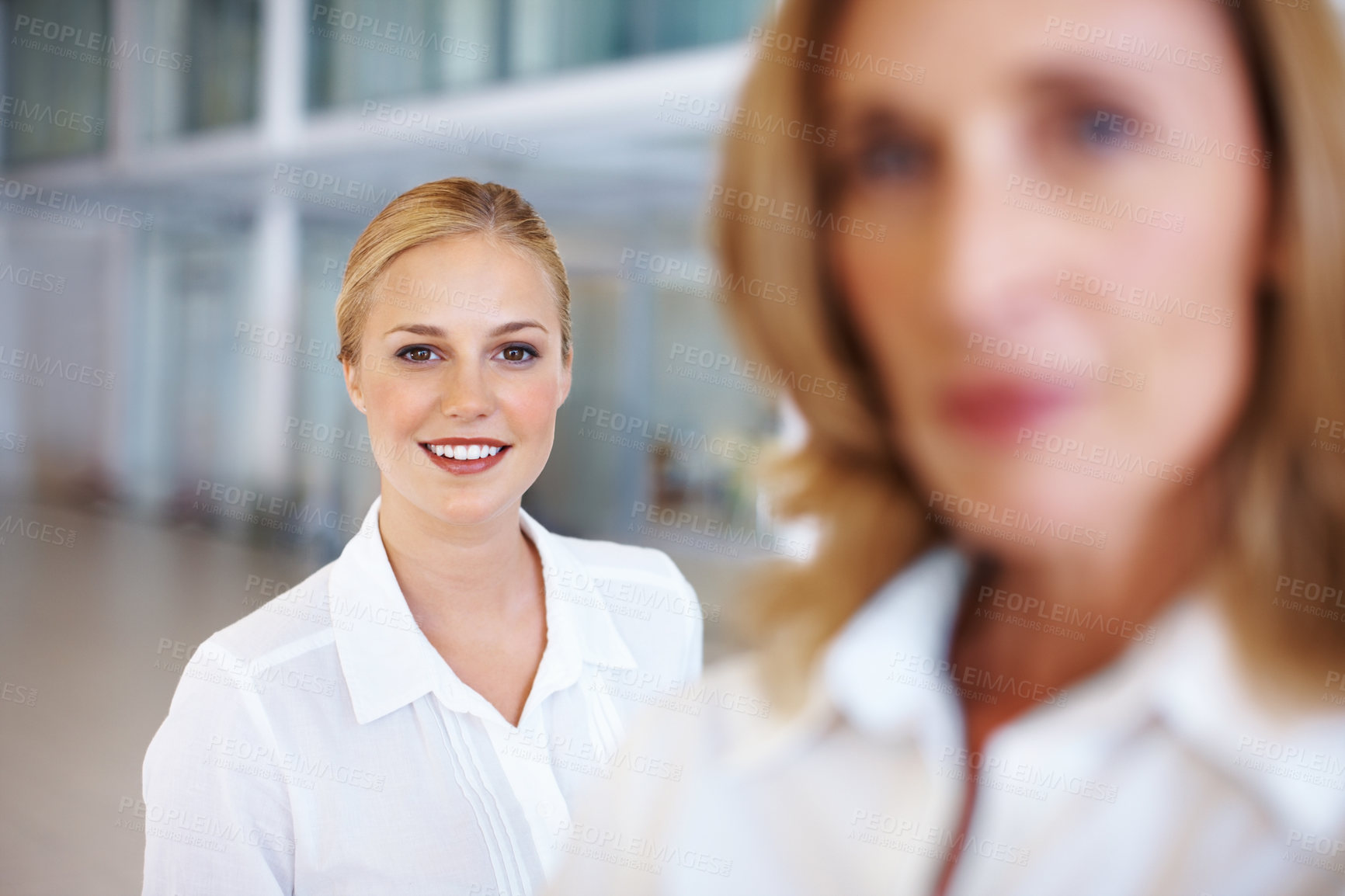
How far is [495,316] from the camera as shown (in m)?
1.22

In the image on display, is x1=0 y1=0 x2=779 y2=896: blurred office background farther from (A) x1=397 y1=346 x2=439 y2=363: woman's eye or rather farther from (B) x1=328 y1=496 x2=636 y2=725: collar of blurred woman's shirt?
(A) x1=397 y1=346 x2=439 y2=363: woman's eye

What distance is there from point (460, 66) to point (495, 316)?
9.47 feet

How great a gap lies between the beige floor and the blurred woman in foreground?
0.73 m

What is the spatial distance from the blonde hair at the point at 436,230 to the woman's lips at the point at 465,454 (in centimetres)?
15

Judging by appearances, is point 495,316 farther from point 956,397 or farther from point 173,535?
point 173,535

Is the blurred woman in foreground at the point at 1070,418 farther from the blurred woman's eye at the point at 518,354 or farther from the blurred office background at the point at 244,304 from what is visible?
the blurred woman's eye at the point at 518,354

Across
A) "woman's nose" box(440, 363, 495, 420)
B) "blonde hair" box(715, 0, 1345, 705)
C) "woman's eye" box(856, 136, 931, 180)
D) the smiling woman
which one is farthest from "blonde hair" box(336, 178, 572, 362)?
"woman's eye" box(856, 136, 931, 180)

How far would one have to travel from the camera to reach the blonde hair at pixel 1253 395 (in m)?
0.55

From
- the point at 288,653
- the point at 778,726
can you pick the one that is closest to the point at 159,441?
the point at 288,653

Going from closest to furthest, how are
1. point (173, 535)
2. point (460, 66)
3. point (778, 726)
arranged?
point (778, 726) < point (460, 66) < point (173, 535)

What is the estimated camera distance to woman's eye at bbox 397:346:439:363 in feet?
4.03

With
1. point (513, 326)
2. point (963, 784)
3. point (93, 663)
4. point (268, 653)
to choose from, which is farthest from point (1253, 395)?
point (93, 663)

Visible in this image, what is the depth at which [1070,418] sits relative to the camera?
1.96 feet

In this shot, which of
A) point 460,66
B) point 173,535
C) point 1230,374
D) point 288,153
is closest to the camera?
point 1230,374
